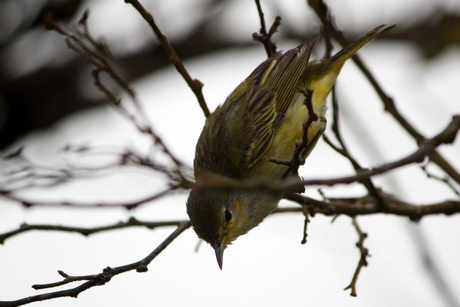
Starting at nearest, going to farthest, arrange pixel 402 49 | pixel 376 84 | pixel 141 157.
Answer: pixel 141 157
pixel 376 84
pixel 402 49

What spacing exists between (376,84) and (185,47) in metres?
5.40

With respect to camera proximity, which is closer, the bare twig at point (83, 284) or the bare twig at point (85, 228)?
the bare twig at point (83, 284)

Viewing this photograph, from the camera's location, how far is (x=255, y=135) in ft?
16.8

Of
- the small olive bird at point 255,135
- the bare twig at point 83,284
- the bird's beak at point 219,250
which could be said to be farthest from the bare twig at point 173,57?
the bare twig at point 83,284

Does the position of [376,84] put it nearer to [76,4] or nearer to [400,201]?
[400,201]

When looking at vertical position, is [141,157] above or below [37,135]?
below

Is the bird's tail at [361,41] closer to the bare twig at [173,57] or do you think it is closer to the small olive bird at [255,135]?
the small olive bird at [255,135]

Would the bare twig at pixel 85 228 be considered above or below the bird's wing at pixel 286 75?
below

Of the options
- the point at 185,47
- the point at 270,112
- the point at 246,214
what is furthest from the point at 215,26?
the point at 246,214

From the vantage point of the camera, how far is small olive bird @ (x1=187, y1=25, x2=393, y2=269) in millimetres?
4625

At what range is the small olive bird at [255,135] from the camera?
15.2 feet

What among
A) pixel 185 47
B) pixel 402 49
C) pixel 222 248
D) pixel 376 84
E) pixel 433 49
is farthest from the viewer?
pixel 185 47

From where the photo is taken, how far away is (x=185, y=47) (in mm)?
9367

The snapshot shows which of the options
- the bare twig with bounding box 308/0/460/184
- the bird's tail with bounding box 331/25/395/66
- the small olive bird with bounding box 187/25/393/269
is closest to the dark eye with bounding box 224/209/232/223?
the small olive bird with bounding box 187/25/393/269
